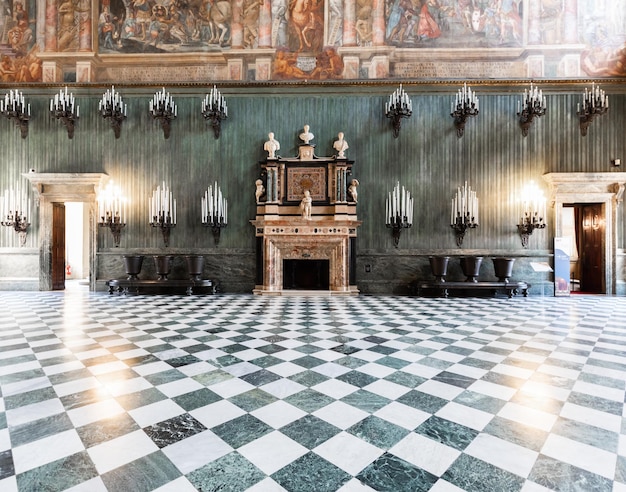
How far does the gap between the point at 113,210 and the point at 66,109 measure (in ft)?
9.04

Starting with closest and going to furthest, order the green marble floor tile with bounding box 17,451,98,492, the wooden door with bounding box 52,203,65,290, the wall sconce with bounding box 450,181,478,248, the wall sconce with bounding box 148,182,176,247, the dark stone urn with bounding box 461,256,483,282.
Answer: the green marble floor tile with bounding box 17,451,98,492
the dark stone urn with bounding box 461,256,483,282
the wall sconce with bounding box 450,181,478,248
the wall sconce with bounding box 148,182,176,247
the wooden door with bounding box 52,203,65,290

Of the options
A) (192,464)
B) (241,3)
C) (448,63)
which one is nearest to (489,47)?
(448,63)

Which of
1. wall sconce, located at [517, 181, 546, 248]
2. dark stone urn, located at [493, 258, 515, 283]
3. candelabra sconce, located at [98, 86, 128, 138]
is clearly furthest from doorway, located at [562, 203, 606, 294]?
candelabra sconce, located at [98, 86, 128, 138]

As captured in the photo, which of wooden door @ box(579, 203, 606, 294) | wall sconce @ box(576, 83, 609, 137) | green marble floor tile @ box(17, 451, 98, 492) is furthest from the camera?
wooden door @ box(579, 203, 606, 294)

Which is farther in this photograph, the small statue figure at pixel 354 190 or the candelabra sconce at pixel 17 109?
the candelabra sconce at pixel 17 109

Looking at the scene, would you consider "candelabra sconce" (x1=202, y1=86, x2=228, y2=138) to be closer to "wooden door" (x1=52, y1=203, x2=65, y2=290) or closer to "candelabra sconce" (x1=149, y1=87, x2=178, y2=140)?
"candelabra sconce" (x1=149, y1=87, x2=178, y2=140)

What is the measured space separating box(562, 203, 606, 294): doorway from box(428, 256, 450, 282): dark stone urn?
4.32 m

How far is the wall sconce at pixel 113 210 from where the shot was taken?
874cm

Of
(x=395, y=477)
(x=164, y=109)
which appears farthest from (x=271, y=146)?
(x=395, y=477)

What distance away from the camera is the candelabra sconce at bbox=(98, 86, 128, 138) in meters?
8.48

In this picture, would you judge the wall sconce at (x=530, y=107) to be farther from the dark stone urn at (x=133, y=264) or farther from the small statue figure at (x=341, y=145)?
the dark stone urn at (x=133, y=264)

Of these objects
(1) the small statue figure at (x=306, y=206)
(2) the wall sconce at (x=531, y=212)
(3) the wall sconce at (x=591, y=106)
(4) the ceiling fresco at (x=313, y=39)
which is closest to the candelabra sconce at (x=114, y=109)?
(4) the ceiling fresco at (x=313, y=39)

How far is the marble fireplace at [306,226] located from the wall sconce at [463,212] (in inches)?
103

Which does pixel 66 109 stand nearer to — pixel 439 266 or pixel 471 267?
pixel 439 266
